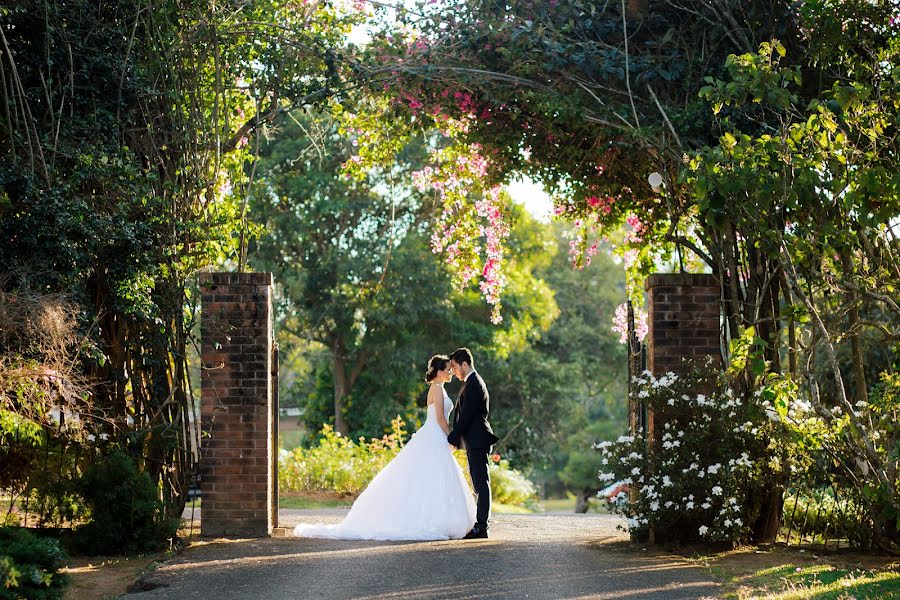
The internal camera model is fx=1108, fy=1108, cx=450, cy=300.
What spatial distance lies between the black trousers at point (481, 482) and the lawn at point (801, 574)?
2126mm

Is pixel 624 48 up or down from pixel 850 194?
up

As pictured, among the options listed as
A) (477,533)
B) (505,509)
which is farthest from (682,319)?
(505,509)

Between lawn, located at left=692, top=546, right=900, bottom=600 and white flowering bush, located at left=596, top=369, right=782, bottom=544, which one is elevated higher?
white flowering bush, located at left=596, top=369, right=782, bottom=544

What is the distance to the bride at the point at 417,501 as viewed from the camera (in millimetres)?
10273

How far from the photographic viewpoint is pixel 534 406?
28.1 m

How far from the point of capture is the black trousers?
10.2m

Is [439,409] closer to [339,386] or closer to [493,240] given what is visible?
[493,240]

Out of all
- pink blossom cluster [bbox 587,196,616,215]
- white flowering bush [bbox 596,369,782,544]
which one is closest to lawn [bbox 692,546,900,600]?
white flowering bush [bbox 596,369,782,544]

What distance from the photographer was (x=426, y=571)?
8.01 metres

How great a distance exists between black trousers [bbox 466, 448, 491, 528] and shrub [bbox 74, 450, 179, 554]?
2903 millimetres

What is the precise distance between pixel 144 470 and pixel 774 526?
5.59 meters

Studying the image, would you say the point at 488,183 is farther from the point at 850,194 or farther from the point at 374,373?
the point at 374,373

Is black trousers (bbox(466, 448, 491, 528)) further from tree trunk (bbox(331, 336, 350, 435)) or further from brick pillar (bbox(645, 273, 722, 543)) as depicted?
tree trunk (bbox(331, 336, 350, 435))

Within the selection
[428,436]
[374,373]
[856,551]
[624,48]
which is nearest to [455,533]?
[428,436]
